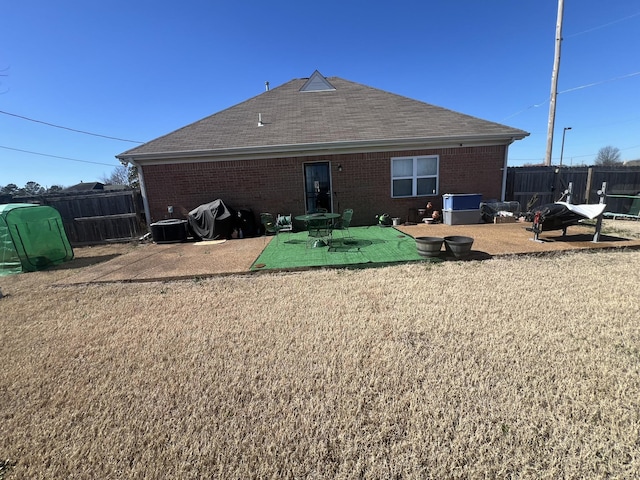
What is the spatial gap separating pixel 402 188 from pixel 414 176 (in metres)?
0.59

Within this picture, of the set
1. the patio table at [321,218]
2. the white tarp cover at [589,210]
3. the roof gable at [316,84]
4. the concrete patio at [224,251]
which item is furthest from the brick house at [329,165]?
the white tarp cover at [589,210]

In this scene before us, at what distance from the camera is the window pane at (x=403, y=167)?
9.98m

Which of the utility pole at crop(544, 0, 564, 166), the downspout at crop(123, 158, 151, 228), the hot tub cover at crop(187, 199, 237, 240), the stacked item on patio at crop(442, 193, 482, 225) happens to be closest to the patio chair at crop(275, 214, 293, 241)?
the hot tub cover at crop(187, 199, 237, 240)

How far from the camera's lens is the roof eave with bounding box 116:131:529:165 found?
928 centimetres

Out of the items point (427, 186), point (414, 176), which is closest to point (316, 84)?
point (414, 176)

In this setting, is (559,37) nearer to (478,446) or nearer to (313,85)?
(313,85)

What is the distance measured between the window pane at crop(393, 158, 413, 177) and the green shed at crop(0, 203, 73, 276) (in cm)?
1086

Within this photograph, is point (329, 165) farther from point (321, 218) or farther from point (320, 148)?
point (321, 218)

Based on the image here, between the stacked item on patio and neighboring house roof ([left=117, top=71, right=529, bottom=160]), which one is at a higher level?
neighboring house roof ([left=117, top=71, right=529, bottom=160])

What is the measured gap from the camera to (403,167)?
10039 millimetres

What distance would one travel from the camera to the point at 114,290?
5.20m

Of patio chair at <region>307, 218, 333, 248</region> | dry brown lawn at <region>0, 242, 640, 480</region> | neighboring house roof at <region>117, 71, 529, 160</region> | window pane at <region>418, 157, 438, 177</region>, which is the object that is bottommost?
dry brown lawn at <region>0, 242, 640, 480</region>

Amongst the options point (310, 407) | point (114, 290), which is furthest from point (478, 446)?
point (114, 290)

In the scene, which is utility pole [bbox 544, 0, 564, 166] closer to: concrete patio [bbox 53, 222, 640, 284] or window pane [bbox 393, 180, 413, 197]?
concrete patio [bbox 53, 222, 640, 284]
